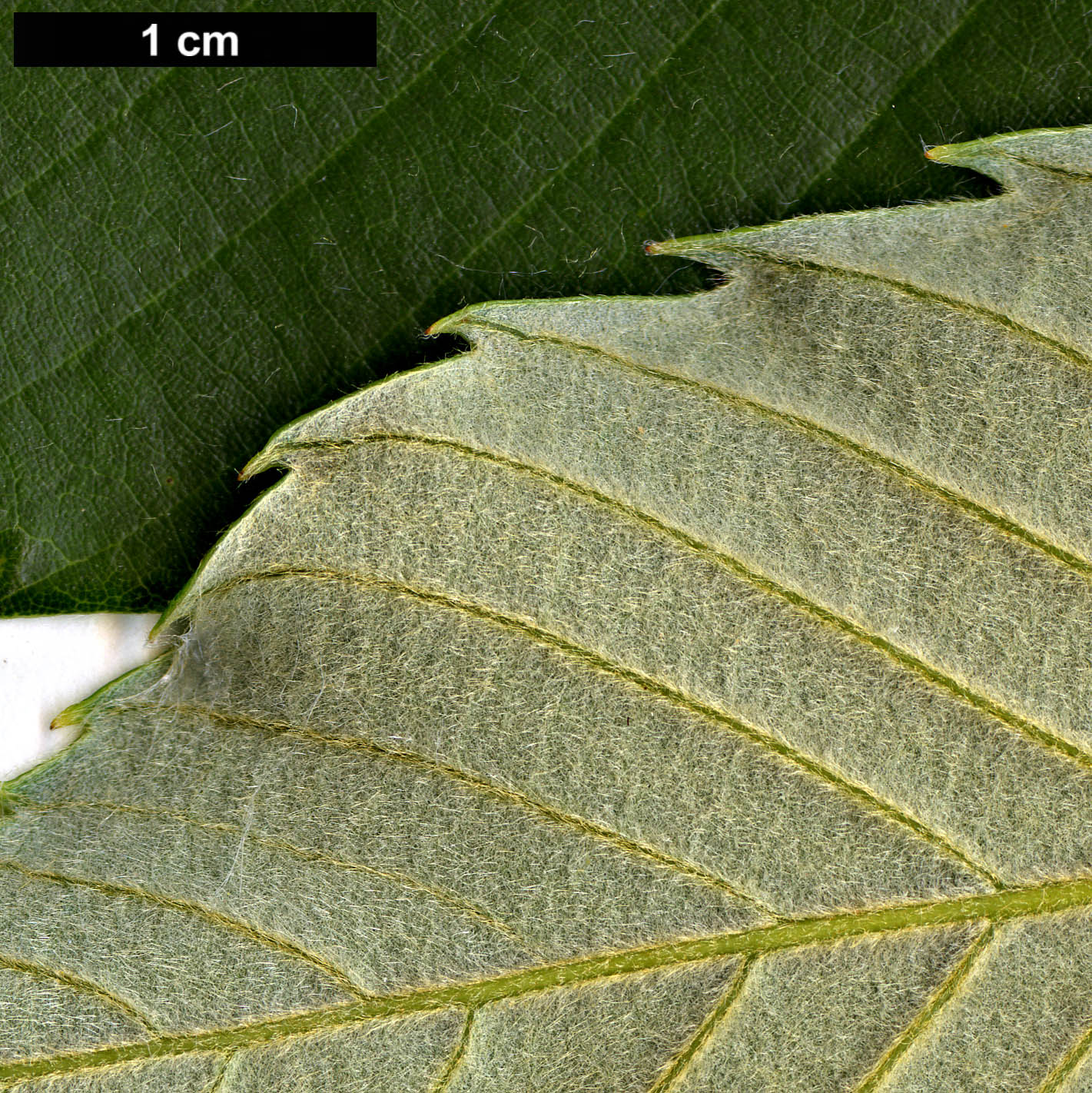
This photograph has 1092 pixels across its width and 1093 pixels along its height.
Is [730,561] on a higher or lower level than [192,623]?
lower

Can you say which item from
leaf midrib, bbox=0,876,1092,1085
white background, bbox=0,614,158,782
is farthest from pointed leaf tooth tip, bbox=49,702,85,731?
leaf midrib, bbox=0,876,1092,1085

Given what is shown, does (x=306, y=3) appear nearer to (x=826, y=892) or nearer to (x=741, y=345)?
(x=741, y=345)

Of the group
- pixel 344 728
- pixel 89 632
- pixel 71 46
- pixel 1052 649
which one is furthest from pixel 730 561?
pixel 71 46

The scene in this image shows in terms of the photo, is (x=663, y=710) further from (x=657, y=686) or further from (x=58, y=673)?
(x=58, y=673)

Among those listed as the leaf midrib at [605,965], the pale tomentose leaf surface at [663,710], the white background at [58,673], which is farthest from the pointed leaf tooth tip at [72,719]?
the leaf midrib at [605,965]

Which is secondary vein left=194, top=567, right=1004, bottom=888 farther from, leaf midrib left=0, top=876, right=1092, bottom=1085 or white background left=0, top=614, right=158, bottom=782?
white background left=0, top=614, right=158, bottom=782

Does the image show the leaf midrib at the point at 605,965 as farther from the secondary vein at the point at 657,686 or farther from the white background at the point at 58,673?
the white background at the point at 58,673

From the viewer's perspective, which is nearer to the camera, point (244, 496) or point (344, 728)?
point (344, 728)
